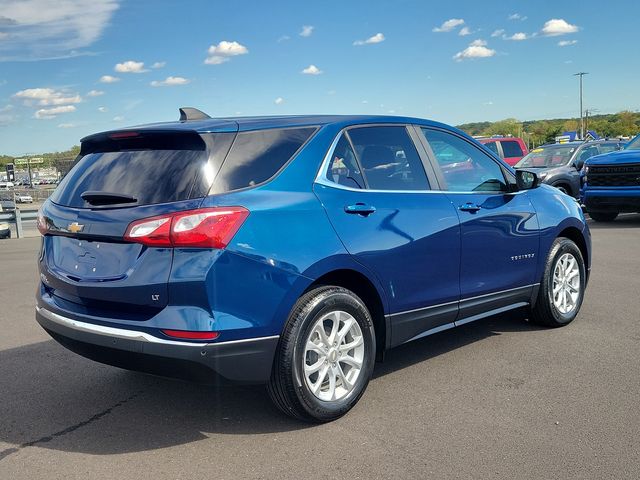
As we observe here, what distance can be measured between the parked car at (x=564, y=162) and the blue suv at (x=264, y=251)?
1143 cm

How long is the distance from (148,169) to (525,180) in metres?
3.15

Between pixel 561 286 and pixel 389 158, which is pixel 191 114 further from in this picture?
pixel 561 286

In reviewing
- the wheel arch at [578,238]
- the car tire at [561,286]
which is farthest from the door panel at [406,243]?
the wheel arch at [578,238]

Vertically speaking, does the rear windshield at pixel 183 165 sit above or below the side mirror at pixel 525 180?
above

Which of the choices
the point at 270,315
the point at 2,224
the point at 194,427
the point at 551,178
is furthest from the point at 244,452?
the point at 2,224

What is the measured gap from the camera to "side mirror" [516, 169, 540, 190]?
207 inches

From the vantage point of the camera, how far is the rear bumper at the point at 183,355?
3230mm

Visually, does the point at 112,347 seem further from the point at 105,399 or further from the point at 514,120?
the point at 514,120

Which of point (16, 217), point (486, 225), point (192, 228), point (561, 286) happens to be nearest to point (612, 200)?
point (561, 286)

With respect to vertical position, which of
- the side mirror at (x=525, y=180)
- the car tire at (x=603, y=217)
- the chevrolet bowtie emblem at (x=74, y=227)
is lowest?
the car tire at (x=603, y=217)

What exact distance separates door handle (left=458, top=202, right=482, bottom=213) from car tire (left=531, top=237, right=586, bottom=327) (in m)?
1.14

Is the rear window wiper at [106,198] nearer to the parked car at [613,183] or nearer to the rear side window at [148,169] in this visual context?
the rear side window at [148,169]

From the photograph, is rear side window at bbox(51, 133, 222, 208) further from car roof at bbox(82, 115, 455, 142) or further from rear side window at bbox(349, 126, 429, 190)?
rear side window at bbox(349, 126, 429, 190)

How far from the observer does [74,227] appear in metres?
3.63
